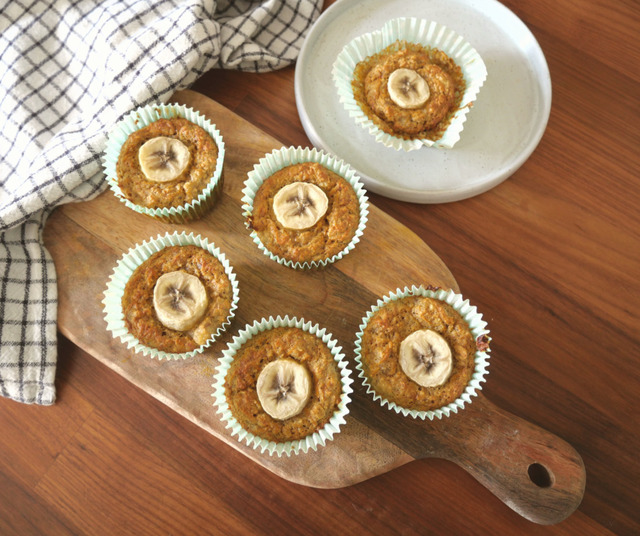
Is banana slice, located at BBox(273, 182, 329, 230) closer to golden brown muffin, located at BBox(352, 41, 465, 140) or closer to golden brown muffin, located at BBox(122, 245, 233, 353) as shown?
golden brown muffin, located at BBox(122, 245, 233, 353)

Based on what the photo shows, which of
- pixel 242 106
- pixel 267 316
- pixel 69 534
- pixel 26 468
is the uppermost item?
pixel 242 106

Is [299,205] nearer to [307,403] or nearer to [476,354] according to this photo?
[307,403]

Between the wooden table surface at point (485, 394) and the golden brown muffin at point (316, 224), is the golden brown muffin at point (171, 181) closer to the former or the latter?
the golden brown muffin at point (316, 224)

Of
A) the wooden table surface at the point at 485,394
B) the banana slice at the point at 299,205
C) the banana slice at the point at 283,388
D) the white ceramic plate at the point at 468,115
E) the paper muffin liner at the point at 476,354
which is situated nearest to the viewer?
the banana slice at the point at 283,388

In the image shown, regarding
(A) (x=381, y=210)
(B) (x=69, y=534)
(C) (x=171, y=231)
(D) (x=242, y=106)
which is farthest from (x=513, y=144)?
(B) (x=69, y=534)

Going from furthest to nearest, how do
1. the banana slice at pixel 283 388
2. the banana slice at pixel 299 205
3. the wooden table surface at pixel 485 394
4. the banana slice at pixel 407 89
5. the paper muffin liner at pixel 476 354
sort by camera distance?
the banana slice at pixel 407 89 → the wooden table surface at pixel 485 394 → the banana slice at pixel 299 205 → the paper muffin liner at pixel 476 354 → the banana slice at pixel 283 388

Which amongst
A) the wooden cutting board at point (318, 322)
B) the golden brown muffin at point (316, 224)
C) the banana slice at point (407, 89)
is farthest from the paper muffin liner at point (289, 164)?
the banana slice at point (407, 89)

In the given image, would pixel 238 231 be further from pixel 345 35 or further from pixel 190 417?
pixel 345 35

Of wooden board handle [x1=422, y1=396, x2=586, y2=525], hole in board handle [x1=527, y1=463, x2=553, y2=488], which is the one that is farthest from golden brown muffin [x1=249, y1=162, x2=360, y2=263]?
hole in board handle [x1=527, y1=463, x2=553, y2=488]
